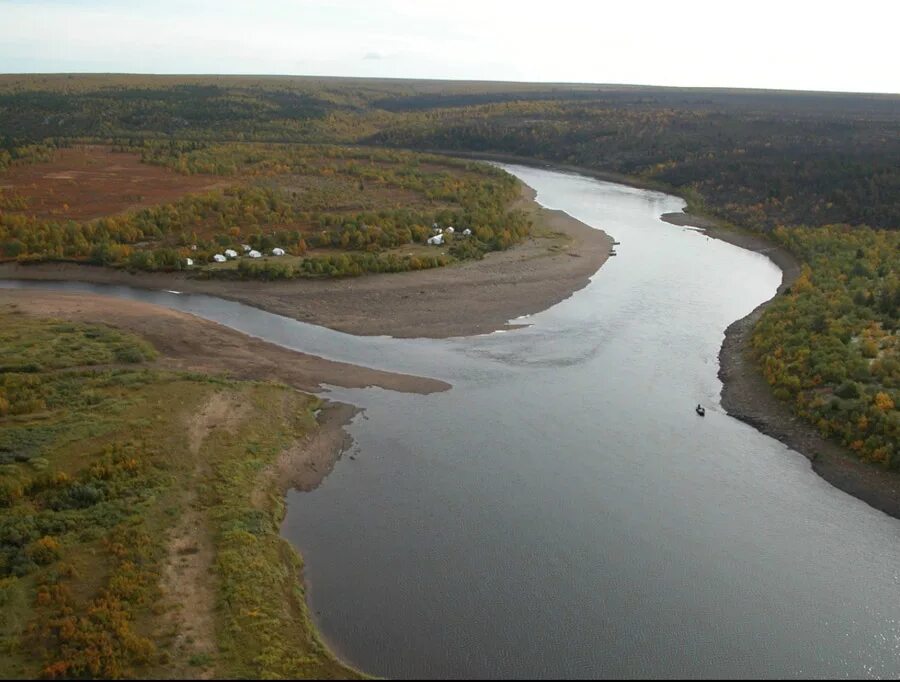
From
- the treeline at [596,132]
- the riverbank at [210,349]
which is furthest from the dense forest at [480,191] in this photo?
the riverbank at [210,349]

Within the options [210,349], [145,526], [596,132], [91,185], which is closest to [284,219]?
[91,185]

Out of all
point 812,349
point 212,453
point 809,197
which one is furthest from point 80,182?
point 809,197

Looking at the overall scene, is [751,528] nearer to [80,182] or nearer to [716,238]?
[716,238]

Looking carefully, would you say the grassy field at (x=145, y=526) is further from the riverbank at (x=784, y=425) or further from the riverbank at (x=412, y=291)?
the riverbank at (x=784, y=425)

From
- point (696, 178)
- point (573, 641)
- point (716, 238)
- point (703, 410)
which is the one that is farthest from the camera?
point (696, 178)

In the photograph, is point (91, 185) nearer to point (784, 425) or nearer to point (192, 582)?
point (192, 582)
